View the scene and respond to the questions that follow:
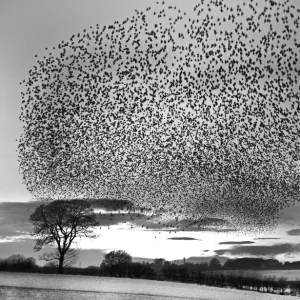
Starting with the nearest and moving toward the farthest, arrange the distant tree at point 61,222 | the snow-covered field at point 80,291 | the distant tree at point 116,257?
1. the snow-covered field at point 80,291
2. the distant tree at point 61,222
3. the distant tree at point 116,257

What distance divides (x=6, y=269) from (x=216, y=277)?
41.9 meters

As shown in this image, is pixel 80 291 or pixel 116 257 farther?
pixel 116 257

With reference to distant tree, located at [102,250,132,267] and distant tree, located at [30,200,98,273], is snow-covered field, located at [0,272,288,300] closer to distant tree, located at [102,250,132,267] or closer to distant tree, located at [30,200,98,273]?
distant tree, located at [30,200,98,273]

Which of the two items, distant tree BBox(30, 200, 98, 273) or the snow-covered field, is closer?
the snow-covered field

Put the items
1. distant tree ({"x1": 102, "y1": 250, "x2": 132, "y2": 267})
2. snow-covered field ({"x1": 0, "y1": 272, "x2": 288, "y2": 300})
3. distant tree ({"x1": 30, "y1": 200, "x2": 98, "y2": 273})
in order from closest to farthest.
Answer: snow-covered field ({"x1": 0, "y1": 272, "x2": 288, "y2": 300}), distant tree ({"x1": 30, "y1": 200, "x2": 98, "y2": 273}), distant tree ({"x1": 102, "y1": 250, "x2": 132, "y2": 267})

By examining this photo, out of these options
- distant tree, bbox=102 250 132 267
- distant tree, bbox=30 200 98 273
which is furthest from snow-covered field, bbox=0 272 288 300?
distant tree, bbox=102 250 132 267

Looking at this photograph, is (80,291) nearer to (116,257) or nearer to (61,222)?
(61,222)

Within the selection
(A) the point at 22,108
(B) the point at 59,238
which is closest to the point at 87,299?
(A) the point at 22,108

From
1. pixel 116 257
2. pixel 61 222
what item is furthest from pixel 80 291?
pixel 116 257

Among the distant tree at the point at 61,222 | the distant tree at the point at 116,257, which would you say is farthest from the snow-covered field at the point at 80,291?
the distant tree at the point at 116,257

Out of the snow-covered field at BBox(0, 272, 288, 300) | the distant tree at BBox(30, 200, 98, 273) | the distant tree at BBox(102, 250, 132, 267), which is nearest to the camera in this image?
the snow-covered field at BBox(0, 272, 288, 300)

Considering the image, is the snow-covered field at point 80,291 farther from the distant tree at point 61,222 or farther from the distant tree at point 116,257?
the distant tree at point 116,257

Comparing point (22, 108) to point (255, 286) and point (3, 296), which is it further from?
point (255, 286)

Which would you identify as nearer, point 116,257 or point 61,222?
point 61,222
